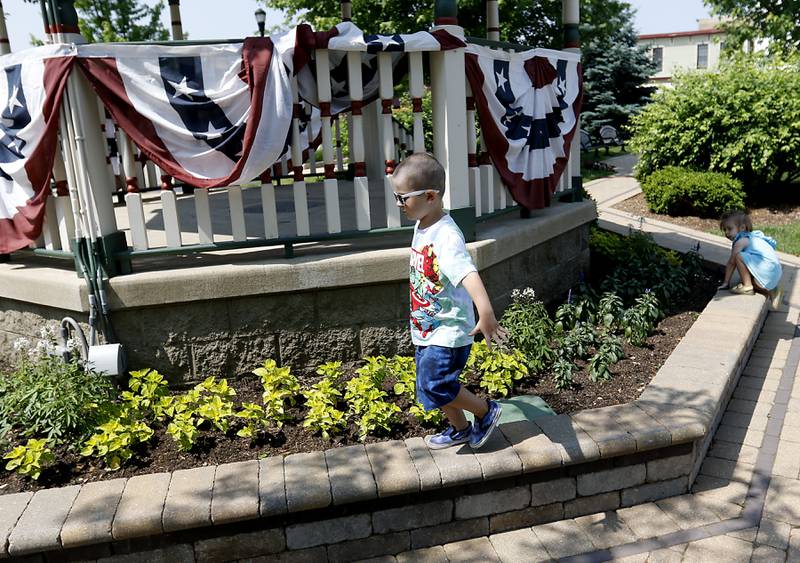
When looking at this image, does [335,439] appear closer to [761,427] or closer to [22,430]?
[22,430]

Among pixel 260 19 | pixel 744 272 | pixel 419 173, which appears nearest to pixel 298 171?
pixel 419 173

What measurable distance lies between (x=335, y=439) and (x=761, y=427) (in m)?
2.71

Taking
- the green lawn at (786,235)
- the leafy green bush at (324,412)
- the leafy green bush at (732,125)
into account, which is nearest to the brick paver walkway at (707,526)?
the leafy green bush at (324,412)

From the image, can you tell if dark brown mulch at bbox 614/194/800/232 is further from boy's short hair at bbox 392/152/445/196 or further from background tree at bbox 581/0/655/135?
background tree at bbox 581/0/655/135

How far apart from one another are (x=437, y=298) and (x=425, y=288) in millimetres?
73

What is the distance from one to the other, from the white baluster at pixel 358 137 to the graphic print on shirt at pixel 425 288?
1.39 m

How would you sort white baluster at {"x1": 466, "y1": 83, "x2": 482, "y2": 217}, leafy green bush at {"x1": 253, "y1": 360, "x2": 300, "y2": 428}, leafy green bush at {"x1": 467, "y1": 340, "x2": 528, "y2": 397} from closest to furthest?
leafy green bush at {"x1": 253, "y1": 360, "x2": 300, "y2": 428}
leafy green bush at {"x1": 467, "y1": 340, "x2": 528, "y2": 397}
white baluster at {"x1": 466, "y1": 83, "x2": 482, "y2": 217}

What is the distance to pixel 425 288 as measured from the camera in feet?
9.91

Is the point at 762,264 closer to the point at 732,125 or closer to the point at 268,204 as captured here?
the point at 268,204

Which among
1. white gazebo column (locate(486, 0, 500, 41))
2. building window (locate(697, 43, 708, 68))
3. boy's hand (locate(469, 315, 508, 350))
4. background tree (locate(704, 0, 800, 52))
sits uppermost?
building window (locate(697, 43, 708, 68))

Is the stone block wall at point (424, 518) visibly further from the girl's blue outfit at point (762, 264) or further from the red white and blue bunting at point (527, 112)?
the girl's blue outfit at point (762, 264)

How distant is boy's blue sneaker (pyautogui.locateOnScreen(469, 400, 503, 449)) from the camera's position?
3.16 m

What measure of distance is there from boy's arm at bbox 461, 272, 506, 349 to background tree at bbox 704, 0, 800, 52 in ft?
71.8

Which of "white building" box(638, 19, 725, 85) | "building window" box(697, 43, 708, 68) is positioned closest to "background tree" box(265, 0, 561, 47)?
"white building" box(638, 19, 725, 85)
